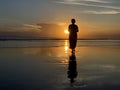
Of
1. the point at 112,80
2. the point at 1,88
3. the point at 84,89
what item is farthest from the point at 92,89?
the point at 1,88

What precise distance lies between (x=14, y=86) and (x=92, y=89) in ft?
6.81

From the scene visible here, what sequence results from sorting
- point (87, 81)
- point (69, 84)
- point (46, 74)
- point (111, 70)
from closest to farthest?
point (69, 84), point (87, 81), point (46, 74), point (111, 70)

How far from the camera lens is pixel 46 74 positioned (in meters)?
9.84

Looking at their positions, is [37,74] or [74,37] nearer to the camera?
[37,74]

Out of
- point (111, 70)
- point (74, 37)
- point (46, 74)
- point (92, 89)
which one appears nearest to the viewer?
point (92, 89)

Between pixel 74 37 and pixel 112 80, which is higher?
pixel 74 37

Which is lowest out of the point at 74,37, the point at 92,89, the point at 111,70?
the point at 92,89

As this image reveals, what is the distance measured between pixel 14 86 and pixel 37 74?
2267 mm

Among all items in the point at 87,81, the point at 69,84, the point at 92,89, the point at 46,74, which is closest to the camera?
the point at 92,89

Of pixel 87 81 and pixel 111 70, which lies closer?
pixel 87 81

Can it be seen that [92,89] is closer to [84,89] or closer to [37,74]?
[84,89]

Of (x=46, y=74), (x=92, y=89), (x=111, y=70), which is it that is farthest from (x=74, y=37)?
(x=92, y=89)

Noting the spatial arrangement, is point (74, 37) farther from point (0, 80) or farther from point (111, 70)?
point (0, 80)

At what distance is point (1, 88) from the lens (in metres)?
7.29
